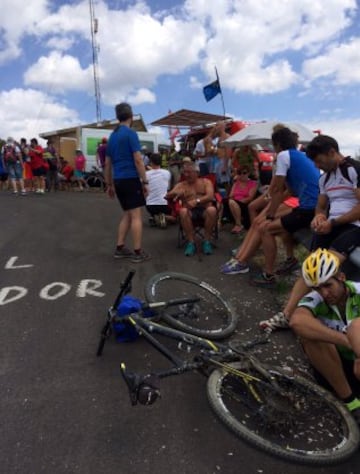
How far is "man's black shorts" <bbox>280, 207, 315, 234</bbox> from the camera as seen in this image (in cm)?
475

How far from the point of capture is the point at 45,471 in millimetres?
2355

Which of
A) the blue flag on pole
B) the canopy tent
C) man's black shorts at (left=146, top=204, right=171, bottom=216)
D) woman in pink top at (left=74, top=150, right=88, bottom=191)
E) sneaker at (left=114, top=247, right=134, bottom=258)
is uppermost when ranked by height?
the blue flag on pole

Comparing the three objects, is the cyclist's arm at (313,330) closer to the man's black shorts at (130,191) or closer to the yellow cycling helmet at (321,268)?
the yellow cycling helmet at (321,268)

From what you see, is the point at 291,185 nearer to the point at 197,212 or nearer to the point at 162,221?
the point at 197,212

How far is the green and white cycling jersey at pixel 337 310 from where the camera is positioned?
2727mm

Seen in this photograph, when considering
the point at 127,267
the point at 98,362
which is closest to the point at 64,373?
the point at 98,362

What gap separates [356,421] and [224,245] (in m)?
4.54

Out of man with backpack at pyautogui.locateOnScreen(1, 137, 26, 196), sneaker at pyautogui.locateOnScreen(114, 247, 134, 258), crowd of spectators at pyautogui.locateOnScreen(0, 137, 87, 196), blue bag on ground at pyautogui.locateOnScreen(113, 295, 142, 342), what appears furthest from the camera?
crowd of spectators at pyautogui.locateOnScreen(0, 137, 87, 196)

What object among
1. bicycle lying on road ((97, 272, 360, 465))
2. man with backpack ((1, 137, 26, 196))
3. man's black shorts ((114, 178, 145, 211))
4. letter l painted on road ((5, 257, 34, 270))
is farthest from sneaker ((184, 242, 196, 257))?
man with backpack ((1, 137, 26, 196))

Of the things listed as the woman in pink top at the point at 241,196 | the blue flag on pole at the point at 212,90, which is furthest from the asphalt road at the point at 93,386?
the blue flag on pole at the point at 212,90

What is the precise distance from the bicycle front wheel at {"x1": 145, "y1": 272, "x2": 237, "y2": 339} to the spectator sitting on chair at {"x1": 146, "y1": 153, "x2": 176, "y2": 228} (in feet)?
12.4

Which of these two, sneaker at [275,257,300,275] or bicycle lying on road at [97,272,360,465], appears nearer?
bicycle lying on road at [97,272,360,465]

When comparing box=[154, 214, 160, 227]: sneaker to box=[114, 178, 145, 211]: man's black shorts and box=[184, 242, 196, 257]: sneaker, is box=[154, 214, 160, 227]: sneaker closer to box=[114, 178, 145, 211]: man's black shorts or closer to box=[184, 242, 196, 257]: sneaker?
box=[184, 242, 196, 257]: sneaker

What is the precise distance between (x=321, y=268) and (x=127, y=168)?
3726 mm
